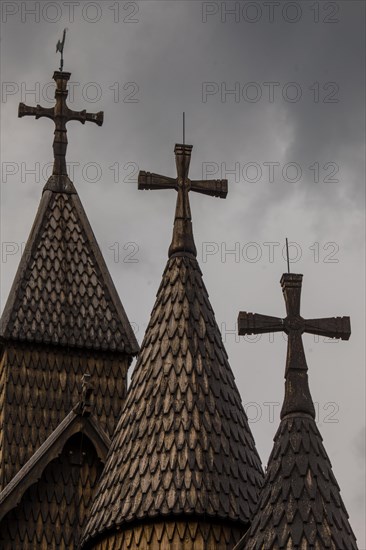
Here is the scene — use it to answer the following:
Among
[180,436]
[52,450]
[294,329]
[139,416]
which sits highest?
[294,329]

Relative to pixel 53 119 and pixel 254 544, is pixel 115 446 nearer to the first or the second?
pixel 254 544

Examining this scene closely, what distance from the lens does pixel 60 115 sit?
1503 inches

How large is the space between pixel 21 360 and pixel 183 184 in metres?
4.88

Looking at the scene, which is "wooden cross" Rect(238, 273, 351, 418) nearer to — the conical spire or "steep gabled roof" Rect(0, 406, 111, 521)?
the conical spire

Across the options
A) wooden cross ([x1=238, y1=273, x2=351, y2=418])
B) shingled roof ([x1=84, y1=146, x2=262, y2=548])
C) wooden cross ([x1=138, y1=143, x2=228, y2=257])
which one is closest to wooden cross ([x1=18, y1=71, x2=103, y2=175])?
wooden cross ([x1=138, y1=143, x2=228, y2=257])

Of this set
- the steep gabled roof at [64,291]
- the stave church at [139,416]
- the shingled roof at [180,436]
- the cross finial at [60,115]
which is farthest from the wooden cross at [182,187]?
the cross finial at [60,115]

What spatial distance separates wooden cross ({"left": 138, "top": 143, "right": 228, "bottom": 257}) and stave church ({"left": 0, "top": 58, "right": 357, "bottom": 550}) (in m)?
0.02

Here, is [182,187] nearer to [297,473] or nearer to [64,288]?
[64,288]

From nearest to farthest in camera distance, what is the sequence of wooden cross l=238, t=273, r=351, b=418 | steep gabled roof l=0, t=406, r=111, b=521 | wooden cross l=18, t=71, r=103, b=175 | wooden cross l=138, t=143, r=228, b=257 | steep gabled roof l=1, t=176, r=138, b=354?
1. wooden cross l=238, t=273, r=351, b=418
2. wooden cross l=138, t=143, r=228, b=257
3. steep gabled roof l=0, t=406, r=111, b=521
4. steep gabled roof l=1, t=176, r=138, b=354
5. wooden cross l=18, t=71, r=103, b=175

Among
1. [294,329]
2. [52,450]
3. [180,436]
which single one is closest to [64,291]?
[52,450]

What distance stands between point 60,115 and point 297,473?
12681mm

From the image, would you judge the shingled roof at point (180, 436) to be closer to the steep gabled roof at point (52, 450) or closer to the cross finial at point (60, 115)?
the steep gabled roof at point (52, 450)

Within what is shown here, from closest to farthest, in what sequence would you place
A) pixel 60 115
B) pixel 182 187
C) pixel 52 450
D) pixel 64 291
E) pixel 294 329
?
1. pixel 294 329
2. pixel 182 187
3. pixel 52 450
4. pixel 64 291
5. pixel 60 115

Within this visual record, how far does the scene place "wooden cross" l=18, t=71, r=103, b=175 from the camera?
1496 inches
